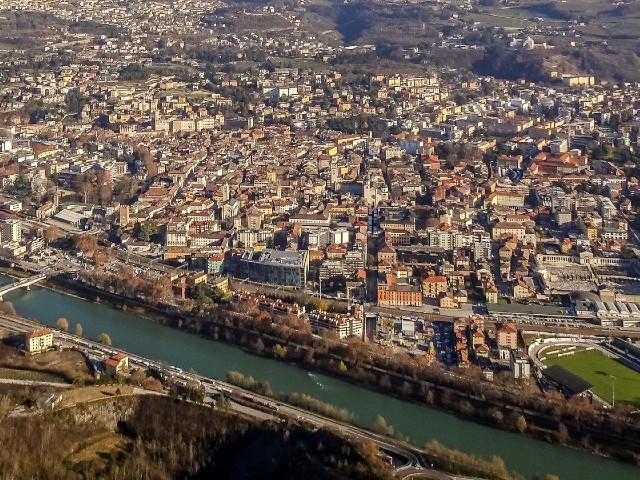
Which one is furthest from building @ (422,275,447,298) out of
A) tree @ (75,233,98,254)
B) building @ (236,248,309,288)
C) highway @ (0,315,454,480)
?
tree @ (75,233,98,254)

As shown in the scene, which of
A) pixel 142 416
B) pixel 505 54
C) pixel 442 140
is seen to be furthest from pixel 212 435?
pixel 505 54

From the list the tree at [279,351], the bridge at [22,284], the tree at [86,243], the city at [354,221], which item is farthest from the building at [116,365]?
the tree at [86,243]

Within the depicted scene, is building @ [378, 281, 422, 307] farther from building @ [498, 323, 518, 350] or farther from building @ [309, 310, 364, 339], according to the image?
building @ [498, 323, 518, 350]

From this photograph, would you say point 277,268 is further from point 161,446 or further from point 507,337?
point 161,446

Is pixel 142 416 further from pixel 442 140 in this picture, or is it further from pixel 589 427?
pixel 442 140

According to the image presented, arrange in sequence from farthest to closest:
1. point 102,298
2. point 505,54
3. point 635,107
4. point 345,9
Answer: point 345,9, point 505,54, point 635,107, point 102,298

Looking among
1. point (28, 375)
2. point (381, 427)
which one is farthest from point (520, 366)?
point (28, 375)
